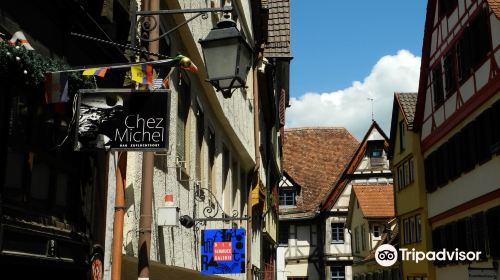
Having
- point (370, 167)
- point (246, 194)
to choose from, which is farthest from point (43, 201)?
point (370, 167)

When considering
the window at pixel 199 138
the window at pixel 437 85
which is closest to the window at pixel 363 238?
the window at pixel 437 85

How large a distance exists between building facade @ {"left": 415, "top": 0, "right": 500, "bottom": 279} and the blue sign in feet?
26.9

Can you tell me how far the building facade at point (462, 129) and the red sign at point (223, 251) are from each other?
8.34 metres

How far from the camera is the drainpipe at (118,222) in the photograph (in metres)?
6.11

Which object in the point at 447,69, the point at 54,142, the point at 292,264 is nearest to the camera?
the point at 54,142

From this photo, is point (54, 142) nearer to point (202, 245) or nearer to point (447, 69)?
point (202, 245)

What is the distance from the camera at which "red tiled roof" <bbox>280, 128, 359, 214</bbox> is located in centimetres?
4547

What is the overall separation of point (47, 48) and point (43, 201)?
4.30 feet

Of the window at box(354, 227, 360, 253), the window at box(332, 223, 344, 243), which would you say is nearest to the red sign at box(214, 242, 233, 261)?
the window at box(354, 227, 360, 253)

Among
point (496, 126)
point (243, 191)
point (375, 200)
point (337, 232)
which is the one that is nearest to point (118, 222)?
point (243, 191)

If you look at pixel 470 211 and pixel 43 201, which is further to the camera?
pixel 470 211

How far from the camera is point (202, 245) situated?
10773 mm

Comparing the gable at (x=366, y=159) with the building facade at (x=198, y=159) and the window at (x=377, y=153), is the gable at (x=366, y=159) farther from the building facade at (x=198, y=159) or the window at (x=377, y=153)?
the building facade at (x=198, y=159)

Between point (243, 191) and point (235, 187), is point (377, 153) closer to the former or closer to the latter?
point (243, 191)
